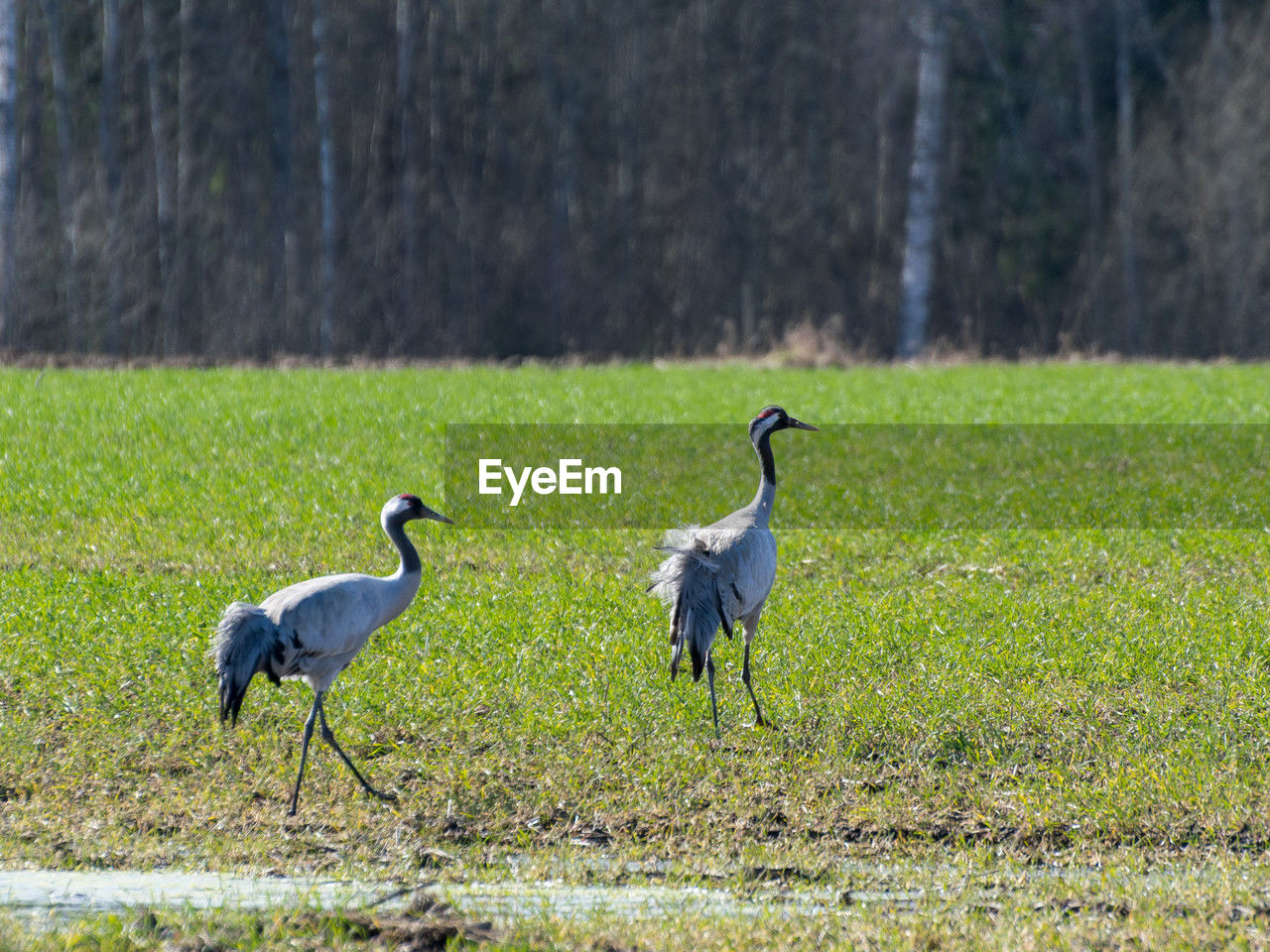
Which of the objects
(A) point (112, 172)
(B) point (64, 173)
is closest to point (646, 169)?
(A) point (112, 172)

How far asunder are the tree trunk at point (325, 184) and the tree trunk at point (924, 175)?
14716mm

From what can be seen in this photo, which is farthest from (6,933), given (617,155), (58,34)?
(617,155)

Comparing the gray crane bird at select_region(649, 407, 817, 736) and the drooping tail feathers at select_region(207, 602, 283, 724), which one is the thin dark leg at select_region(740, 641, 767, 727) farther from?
the drooping tail feathers at select_region(207, 602, 283, 724)

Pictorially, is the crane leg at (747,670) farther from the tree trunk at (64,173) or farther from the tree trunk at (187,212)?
the tree trunk at (187,212)

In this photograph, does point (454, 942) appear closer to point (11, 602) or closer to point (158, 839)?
point (158, 839)

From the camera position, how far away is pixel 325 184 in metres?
37.3

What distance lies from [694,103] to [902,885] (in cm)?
3900

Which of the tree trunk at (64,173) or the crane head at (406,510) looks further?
the tree trunk at (64,173)

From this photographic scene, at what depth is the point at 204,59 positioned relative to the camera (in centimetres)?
3800

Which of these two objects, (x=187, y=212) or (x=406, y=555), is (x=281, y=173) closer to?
(x=187, y=212)

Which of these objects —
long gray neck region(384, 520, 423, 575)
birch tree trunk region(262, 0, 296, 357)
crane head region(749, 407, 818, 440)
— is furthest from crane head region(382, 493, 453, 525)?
birch tree trunk region(262, 0, 296, 357)

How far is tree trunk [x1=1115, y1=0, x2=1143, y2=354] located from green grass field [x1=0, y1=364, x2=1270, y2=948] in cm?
3229

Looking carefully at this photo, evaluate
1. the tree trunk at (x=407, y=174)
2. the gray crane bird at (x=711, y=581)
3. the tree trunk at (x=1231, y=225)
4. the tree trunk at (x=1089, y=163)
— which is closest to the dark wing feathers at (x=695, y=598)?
the gray crane bird at (x=711, y=581)

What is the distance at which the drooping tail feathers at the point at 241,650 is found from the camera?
5.96m
